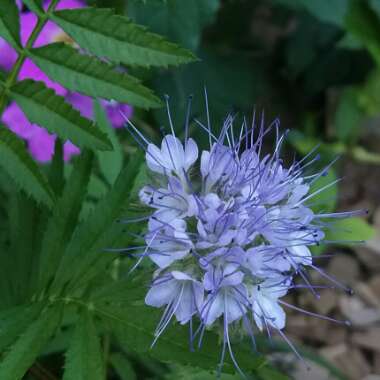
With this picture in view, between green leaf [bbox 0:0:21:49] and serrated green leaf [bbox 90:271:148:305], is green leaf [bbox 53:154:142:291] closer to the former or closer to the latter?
serrated green leaf [bbox 90:271:148:305]

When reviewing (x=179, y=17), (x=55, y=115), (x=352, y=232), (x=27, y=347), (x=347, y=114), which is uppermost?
(x=347, y=114)

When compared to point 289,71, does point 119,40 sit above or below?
below

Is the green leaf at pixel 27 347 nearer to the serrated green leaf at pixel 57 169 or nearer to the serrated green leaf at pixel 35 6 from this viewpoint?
the serrated green leaf at pixel 57 169

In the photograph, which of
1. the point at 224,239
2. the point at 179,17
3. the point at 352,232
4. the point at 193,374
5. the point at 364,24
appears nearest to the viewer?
the point at 224,239

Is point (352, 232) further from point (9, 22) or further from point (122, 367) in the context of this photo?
point (9, 22)

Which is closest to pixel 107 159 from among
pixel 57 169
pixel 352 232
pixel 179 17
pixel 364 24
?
pixel 57 169

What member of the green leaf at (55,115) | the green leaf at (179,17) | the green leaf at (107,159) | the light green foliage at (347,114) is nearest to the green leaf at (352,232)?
the light green foliage at (347,114)

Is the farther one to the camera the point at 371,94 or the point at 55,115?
the point at 371,94
